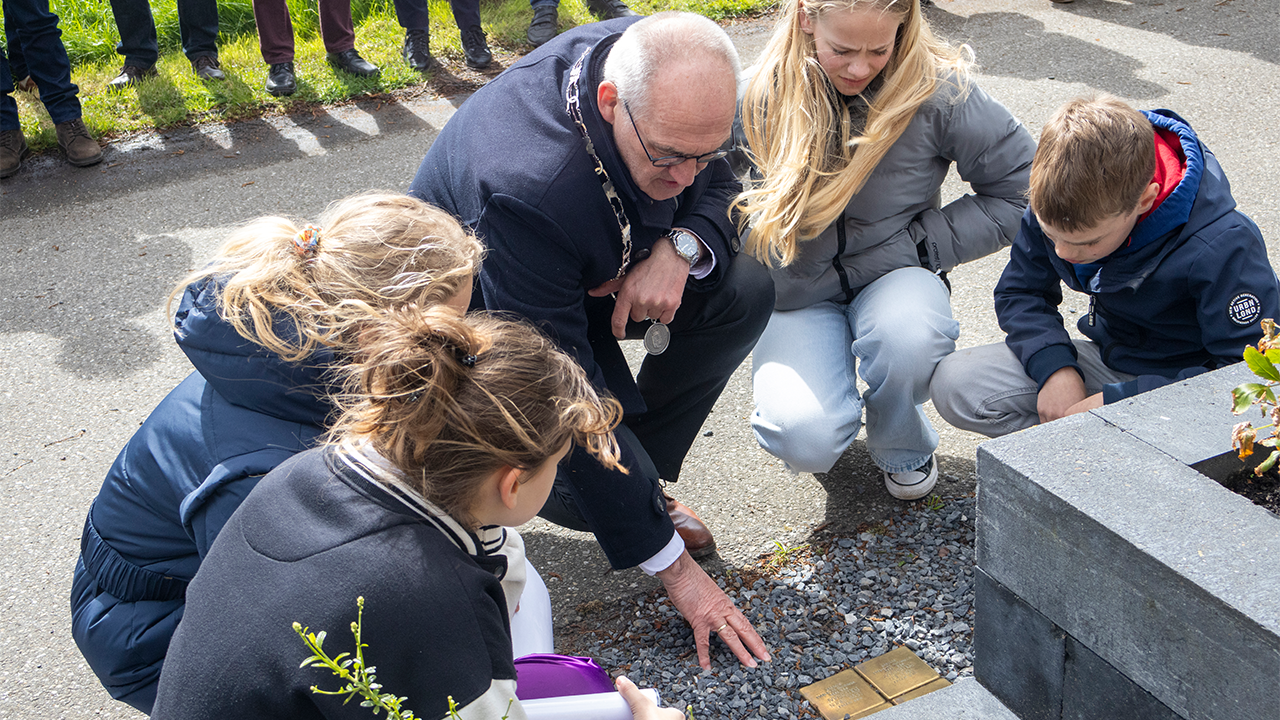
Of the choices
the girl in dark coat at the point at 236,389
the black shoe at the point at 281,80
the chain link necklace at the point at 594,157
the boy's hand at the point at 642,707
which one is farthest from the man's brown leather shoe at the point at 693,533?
the black shoe at the point at 281,80

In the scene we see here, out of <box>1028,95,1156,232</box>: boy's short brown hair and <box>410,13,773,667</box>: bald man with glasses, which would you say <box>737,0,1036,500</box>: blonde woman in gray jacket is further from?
<box>1028,95,1156,232</box>: boy's short brown hair

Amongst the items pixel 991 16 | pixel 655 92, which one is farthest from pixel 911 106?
pixel 991 16

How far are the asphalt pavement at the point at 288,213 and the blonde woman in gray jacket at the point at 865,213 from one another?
0.35 metres

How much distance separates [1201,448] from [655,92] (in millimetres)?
1286

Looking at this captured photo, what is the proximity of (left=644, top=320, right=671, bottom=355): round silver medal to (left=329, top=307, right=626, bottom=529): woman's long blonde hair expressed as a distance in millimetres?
1139

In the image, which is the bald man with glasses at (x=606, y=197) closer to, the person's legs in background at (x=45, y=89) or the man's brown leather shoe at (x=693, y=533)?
the man's brown leather shoe at (x=693, y=533)

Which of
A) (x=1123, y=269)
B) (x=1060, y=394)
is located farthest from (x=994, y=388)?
(x=1123, y=269)

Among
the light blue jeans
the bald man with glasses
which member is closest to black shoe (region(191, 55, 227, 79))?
the bald man with glasses

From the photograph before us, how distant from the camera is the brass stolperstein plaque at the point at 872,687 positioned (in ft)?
7.06

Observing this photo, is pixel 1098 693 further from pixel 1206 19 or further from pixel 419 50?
pixel 1206 19

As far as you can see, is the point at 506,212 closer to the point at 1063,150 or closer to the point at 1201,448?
the point at 1063,150

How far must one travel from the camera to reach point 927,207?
9.50 feet

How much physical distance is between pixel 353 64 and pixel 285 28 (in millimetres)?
420

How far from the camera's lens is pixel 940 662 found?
2.28 meters
